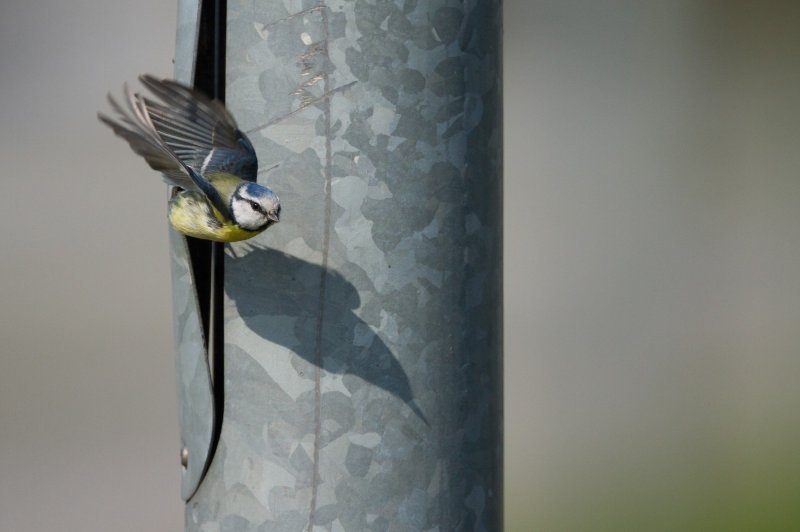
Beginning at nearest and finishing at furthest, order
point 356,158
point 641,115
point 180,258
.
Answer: point 356,158 < point 180,258 < point 641,115

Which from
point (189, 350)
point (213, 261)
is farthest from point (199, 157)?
point (189, 350)

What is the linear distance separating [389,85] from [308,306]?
276 mm

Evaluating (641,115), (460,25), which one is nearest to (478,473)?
(460,25)

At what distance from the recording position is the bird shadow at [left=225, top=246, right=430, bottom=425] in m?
1.27

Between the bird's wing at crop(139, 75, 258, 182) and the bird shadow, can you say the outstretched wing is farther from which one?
the bird shadow

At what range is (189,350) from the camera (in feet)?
4.42

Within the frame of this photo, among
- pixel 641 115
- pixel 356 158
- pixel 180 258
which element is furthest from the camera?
pixel 641 115

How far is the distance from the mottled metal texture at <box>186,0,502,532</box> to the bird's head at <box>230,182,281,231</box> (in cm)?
5

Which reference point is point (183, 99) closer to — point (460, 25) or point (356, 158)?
point (356, 158)

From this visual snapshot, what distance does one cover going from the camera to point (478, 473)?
135 centimetres

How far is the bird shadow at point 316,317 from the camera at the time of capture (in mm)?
1271

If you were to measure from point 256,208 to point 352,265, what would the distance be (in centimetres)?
14

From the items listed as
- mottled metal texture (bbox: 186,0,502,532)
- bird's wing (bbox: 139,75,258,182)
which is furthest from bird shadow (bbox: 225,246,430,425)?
bird's wing (bbox: 139,75,258,182)

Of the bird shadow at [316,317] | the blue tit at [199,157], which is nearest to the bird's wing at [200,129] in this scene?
the blue tit at [199,157]
